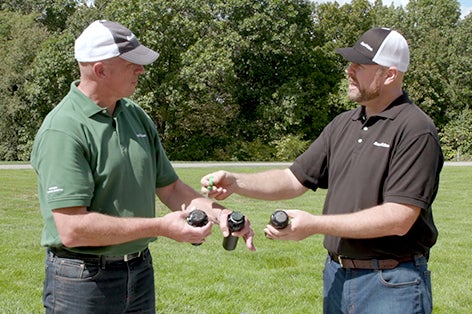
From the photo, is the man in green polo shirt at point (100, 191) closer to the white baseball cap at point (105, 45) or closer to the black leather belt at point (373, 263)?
the white baseball cap at point (105, 45)

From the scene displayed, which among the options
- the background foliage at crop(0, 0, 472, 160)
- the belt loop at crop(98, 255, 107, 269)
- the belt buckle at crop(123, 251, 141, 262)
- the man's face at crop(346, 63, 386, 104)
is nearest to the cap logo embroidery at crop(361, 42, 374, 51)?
the man's face at crop(346, 63, 386, 104)

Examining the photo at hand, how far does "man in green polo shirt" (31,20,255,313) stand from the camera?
320cm

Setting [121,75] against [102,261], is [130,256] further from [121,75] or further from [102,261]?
→ [121,75]

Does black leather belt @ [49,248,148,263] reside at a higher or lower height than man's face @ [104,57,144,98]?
lower

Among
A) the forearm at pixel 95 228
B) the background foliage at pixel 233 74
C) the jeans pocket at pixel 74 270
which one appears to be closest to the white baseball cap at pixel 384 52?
the forearm at pixel 95 228

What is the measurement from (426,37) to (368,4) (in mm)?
5129

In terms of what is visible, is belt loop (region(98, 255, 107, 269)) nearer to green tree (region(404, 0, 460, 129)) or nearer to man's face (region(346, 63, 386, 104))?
man's face (region(346, 63, 386, 104))

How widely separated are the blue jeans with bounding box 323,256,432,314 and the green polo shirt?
1310 mm

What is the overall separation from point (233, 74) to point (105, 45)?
30.9 metres

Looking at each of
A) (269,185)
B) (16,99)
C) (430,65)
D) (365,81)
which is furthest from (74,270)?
(430,65)

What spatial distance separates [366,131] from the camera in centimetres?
362

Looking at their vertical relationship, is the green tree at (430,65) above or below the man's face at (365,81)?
below

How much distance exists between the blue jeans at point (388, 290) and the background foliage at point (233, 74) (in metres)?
29.8

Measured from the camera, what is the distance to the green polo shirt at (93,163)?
10.4ft
